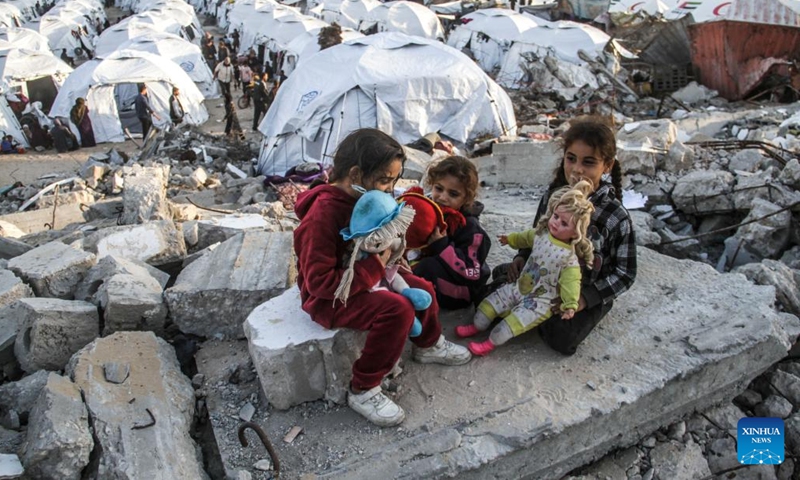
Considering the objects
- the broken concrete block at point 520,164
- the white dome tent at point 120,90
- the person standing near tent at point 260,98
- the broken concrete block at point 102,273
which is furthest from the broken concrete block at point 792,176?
the white dome tent at point 120,90

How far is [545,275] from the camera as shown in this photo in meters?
2.93

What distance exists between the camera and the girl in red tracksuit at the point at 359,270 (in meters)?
2.45

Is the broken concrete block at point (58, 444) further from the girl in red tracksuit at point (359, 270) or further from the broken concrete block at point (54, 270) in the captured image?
the broken concrete block at point (54, 270)

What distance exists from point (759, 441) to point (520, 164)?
15.6 feet

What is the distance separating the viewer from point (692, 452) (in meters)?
3.15

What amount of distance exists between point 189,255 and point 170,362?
1544 mm

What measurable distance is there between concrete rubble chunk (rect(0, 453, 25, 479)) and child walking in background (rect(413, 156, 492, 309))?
6.96 ft

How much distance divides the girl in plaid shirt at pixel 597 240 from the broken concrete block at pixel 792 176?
3.80 m

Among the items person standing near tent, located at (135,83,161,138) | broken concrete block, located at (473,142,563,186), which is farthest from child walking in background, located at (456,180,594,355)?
person standing near tent, located at (135,83,161,138)

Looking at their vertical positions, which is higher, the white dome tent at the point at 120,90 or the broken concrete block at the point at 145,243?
the broken concrete block at the point at 145,243

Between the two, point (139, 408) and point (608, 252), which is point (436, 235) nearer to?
point (608, 252)

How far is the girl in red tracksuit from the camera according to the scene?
8.04 feet

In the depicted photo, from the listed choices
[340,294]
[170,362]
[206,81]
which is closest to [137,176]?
[170,362]

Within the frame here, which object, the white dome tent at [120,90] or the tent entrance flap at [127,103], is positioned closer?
the white dome tent at [120,90]
